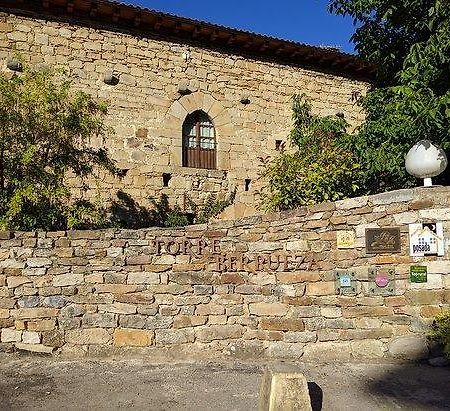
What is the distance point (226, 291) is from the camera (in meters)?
5.87

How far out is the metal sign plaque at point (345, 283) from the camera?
582cm

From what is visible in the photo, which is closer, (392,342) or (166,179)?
(392,342)

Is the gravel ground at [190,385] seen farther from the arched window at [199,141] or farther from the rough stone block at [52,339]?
the arched window at [199,141]

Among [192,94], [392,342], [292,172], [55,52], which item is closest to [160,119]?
[192,94]

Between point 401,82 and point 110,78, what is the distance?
5601 mm

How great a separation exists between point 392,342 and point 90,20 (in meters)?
8.17

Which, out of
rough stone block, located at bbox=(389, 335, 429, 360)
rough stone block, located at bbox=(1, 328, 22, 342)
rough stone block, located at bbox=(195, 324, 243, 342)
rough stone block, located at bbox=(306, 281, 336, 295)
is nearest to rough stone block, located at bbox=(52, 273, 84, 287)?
rough stone block, located at bbox=(1, 328, 22, 342)

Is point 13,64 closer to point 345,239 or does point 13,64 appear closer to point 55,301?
point 55,301

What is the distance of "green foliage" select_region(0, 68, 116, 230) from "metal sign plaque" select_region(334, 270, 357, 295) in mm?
4050

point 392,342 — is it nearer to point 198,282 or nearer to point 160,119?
point 198,282

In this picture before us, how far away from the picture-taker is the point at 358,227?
5.86 m

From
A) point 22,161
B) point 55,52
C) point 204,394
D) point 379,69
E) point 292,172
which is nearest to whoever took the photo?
point 204,394

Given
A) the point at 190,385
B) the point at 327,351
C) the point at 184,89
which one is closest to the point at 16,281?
the point at 190,385

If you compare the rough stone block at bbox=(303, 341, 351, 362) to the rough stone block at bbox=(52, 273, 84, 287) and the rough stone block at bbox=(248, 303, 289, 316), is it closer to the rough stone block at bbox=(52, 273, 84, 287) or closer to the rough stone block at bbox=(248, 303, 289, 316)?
the rough stone block at bbox=(248, 303, 289, 316)
